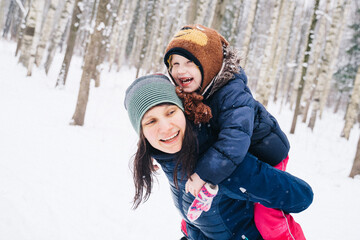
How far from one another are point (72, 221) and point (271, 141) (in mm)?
2548

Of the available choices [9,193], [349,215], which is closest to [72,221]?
[9,193]

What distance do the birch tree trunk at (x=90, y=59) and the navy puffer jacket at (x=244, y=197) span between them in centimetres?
525

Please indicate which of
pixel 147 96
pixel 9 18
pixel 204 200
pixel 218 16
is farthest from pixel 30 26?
pixel 9 18

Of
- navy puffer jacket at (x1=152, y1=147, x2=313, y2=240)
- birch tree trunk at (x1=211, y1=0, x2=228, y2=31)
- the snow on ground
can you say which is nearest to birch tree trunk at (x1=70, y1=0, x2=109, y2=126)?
the snow on ground

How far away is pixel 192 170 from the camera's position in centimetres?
125

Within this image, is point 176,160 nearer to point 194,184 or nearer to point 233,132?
point 194,184

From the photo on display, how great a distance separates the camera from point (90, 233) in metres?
2.62

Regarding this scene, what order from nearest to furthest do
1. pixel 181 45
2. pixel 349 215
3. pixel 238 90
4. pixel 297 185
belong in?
pixel 297 185 < pixel 238 90 < pixel 181 45 < pixel 349 215

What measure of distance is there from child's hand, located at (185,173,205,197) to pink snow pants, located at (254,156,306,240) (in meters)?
0.41

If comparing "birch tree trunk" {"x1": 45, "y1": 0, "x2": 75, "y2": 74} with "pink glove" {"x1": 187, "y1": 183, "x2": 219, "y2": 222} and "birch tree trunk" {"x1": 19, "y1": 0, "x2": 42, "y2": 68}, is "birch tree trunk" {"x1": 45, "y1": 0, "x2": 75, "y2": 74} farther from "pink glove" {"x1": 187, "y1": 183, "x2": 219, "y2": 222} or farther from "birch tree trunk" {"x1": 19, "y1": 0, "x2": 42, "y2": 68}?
"pink glove" {"x1": 187, "y1": 183, "x2": 219, "y2": 222}

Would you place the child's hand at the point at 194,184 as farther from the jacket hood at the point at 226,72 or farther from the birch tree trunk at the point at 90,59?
the birch tree trunk at the point at 90,59

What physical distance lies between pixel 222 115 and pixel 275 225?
26.6 inches

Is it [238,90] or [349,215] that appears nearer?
[238,90]

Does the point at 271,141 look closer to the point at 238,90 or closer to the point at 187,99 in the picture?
the point at 238,90
